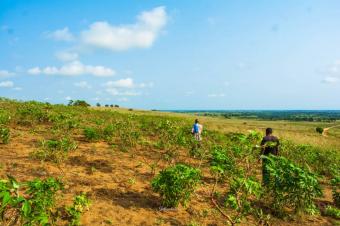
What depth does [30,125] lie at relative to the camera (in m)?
17.0

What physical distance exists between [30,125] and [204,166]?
9.47 metres

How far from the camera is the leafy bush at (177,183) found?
7.50 meters

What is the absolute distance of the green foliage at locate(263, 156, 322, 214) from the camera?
764 cm

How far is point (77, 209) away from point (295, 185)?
490 centimetres

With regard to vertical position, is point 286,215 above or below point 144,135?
below

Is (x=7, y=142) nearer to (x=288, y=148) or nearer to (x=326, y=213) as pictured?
(x=326, y=213)

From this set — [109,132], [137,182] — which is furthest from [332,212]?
[109,132]

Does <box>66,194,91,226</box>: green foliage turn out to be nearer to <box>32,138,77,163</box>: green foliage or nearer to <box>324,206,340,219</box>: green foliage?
<box>32,138,77,163</box>: green foliage

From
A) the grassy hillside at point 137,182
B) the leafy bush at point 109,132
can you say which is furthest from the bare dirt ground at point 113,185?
the leafy bush at point 109,132

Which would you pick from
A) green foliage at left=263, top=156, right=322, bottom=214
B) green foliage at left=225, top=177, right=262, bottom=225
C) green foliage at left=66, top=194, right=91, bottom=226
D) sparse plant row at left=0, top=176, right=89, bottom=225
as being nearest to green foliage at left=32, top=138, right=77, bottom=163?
sparse plant row at left=0, top=176, right=89, bottom=225

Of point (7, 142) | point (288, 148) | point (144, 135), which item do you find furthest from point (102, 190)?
point (288, 148)

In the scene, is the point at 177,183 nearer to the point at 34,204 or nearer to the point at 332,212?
the point at 34,204

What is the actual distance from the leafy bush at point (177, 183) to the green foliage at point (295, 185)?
174 cm

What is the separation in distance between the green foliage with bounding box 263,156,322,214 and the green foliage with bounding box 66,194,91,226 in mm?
4137
